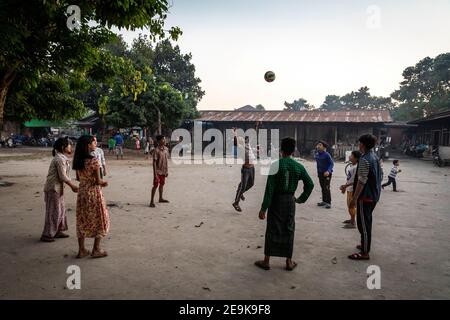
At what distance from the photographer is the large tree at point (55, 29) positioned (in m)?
5.55

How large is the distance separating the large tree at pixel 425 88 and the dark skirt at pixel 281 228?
39349mm

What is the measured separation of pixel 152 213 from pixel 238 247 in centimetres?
283

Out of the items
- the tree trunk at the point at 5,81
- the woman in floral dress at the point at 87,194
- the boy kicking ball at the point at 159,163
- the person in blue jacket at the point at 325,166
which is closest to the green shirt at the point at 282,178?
the woman in floral dress at the point at 87,194

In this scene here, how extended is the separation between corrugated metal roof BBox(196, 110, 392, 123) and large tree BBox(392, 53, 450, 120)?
12202 mm

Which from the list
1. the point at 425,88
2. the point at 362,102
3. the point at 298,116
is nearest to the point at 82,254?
the point at 298,116

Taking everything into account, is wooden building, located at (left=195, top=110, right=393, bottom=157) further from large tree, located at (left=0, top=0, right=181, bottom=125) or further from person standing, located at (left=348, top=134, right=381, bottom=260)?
person standing, located at (left=348, top=134, right=381, bottom=260)

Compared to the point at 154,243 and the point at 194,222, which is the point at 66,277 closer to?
the point at 154,243

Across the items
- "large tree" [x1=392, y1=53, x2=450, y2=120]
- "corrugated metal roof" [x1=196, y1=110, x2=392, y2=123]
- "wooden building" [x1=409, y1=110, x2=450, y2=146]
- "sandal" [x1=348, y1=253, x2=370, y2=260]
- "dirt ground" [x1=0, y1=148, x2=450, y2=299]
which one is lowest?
"dirt ground" [x1=0, y1=148, x2=450, y2=299]

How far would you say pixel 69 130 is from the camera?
141 feet

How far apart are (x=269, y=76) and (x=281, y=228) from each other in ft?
46.3

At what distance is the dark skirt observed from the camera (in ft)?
14.1

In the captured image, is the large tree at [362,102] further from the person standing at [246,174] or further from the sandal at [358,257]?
the sandal at [358,257]

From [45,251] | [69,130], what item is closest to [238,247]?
[45,251]

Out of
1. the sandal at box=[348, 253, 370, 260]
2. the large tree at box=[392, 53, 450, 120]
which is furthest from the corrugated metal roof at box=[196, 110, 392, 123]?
the sandal at box=[348, 253, 370, 260]
